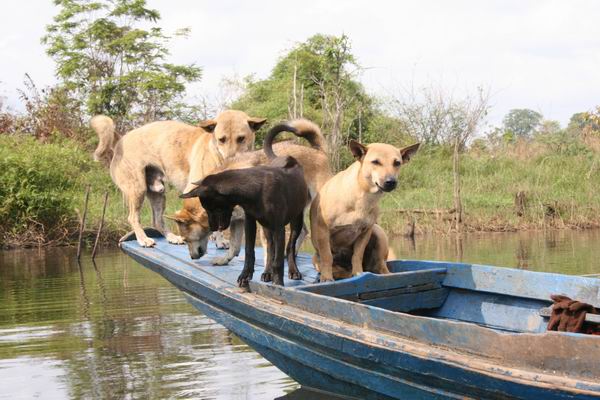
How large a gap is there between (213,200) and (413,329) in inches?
76.2

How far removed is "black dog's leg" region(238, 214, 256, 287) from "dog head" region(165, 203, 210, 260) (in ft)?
5.08

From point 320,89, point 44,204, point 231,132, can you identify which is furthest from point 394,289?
point 320,89

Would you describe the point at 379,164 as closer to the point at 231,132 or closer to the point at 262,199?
the point at 262,199

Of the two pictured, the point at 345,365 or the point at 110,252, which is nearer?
the point at 345,365

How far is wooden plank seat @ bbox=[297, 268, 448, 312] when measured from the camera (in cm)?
640

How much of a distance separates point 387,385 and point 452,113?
26236mm

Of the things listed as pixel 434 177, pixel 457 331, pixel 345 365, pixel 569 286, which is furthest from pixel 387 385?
pixel 434 177

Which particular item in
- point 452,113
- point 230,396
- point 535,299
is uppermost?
point 452,113

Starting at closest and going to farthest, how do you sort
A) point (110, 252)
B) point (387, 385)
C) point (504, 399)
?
point (504, 399), point (387, 385), point (110, 252)

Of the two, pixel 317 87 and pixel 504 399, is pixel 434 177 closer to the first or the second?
pixel 317 87

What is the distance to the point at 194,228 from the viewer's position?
818cm

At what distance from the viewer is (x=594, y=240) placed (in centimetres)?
1888

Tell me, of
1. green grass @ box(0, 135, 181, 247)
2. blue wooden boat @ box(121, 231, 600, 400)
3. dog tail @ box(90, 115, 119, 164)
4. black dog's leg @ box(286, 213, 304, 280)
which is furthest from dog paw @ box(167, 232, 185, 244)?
green grass @ box(0, 135, 181, 247)

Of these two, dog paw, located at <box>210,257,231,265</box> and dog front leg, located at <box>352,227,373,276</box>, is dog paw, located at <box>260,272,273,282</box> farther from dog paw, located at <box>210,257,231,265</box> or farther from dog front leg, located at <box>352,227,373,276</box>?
dog paw, located at <box>210,257,231,265</box>
